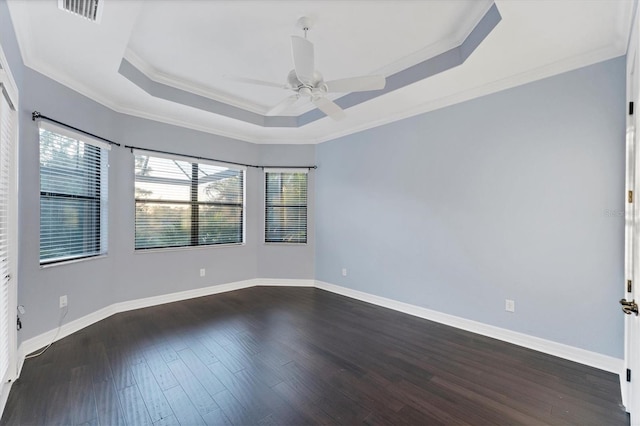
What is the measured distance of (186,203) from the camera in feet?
14.4

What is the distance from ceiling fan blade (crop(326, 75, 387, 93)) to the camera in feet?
7.98

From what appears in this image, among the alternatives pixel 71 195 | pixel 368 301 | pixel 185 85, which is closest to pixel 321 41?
pixel 185 85

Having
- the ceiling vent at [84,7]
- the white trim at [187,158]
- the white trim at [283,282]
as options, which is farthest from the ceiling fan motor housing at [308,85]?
the white trim at [283,282]

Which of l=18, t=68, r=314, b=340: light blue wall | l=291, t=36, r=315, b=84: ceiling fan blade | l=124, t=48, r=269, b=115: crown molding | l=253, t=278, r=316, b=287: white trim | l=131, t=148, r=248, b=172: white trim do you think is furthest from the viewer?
l=253, t=278, r=316, b=287: white trim

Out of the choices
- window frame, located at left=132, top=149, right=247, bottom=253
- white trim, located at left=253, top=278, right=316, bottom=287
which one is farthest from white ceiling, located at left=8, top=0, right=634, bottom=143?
white trim, located at left=253, top=278, right=316, bottom=287

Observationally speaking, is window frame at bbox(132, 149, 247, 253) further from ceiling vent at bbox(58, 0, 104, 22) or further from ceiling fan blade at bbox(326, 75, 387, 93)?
ceiling fan blade at bbox(326, 75, 387, 93)

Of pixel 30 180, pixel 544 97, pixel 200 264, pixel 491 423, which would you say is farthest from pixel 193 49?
pixel 491 423

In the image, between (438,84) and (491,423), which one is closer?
(491,423)

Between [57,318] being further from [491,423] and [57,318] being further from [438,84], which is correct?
[438,84]

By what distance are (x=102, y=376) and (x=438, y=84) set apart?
409 centimetres

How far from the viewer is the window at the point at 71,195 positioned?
285 cm

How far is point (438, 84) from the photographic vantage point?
307 cm

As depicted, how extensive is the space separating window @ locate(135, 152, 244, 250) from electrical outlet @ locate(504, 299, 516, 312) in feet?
13.0

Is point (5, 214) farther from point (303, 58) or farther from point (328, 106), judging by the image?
point (328, 106)
